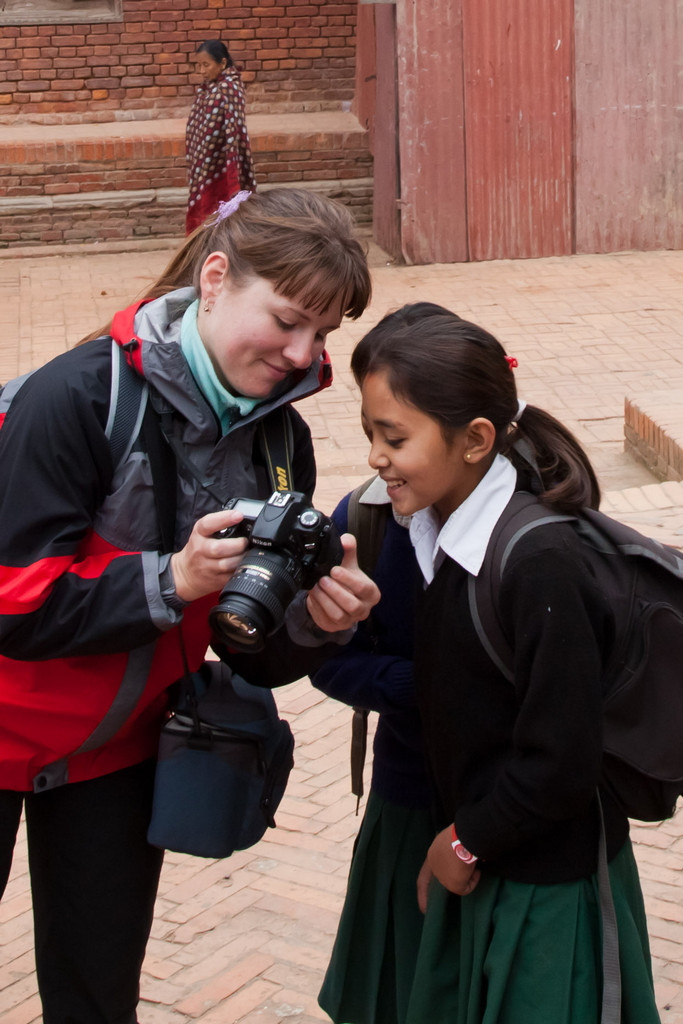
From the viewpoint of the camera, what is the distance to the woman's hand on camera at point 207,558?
6.13ft

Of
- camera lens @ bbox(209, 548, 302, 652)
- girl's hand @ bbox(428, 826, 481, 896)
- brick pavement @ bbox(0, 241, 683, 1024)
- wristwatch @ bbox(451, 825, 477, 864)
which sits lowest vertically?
brick pavement @ bbox(0, 241, 683, 1024)

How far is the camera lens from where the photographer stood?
5.95 ft

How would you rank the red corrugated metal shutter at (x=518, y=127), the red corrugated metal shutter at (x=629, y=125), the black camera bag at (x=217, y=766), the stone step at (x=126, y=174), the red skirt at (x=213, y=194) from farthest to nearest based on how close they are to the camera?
the stone step at (x=126, y=174) < the red corrugated metal shutter at (x=629, y=125) < the red corrugated metal shutter at (x=518, y=127) < the red skirt at (x=213, y=194) < the black camera bag at (x=217, y=766)

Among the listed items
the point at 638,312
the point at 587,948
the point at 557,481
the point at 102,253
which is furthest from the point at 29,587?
the point at 102,253

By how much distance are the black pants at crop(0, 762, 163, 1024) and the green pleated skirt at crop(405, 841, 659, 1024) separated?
1.94ft

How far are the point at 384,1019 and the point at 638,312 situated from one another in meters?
7.57

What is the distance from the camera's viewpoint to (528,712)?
1.80m

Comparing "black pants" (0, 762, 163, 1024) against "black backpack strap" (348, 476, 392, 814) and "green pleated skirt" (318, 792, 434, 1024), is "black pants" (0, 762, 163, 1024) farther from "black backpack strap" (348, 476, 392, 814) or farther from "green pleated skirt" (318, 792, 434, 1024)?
"black backpack strap" (348, 476, 392, 814)

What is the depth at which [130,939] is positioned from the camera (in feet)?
7.16

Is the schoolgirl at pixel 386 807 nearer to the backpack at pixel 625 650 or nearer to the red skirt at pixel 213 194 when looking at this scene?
the backpack at pixel 625 650

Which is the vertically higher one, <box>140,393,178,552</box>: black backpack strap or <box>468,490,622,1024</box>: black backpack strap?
<box>140,393,178,552</box>: black backpack strap

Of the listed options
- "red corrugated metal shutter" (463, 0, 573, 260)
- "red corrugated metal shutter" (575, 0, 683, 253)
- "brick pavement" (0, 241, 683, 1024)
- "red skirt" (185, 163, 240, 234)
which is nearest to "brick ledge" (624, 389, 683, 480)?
"brick pavement" (0, 241, 683, 1024)

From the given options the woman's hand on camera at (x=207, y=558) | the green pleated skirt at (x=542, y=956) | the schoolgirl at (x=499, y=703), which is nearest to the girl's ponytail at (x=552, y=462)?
the schoolgirl at (x=499, y=703)

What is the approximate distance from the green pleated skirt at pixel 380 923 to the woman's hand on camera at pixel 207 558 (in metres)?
0.64
